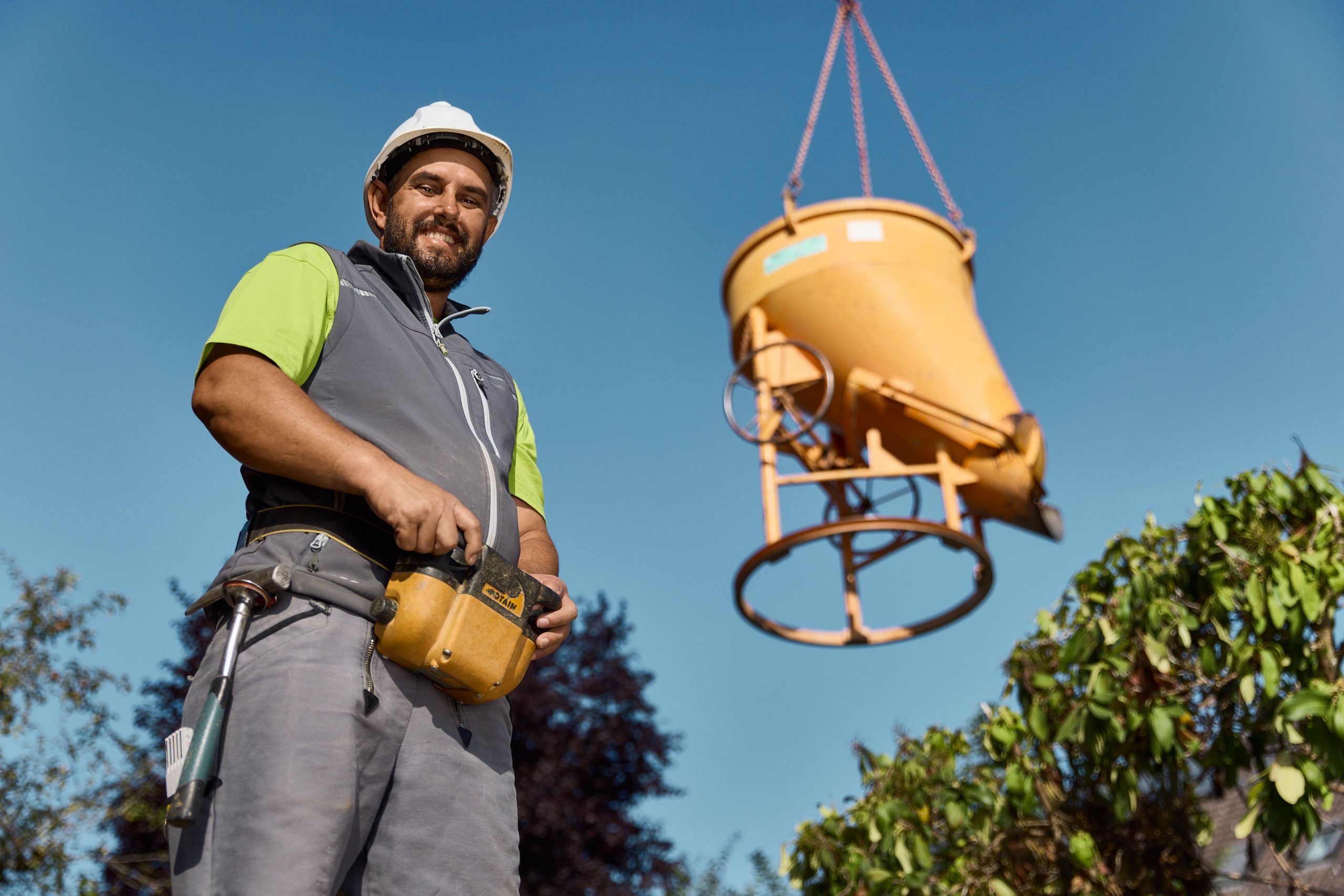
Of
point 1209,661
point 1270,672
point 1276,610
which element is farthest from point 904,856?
point 1276,610

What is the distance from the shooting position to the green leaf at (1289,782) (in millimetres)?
3240

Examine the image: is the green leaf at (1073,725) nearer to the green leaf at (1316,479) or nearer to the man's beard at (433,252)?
the green leaf at (1316,479)

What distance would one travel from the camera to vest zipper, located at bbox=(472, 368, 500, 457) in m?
1.99

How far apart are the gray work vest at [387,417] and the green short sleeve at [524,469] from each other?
135 mm

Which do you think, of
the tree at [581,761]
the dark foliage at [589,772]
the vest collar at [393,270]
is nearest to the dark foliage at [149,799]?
the tree at [581,761]

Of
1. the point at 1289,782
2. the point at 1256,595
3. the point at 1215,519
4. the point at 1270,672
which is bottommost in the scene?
the point at 1289,782

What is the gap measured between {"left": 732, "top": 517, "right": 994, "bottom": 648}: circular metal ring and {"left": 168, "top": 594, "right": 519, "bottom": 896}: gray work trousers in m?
5.15

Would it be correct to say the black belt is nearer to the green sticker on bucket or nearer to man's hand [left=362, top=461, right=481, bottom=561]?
man's hand [left=362, top=461, right=481, bottom=561]

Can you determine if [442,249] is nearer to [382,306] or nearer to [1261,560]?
[382,306]

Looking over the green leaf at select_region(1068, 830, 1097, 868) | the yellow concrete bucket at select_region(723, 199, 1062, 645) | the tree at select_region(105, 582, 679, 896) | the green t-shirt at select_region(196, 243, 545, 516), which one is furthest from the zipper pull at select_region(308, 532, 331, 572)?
the tree at select_region(105, 582, 679, 896)

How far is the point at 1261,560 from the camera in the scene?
3711 millimetres

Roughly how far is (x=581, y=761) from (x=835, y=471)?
6.32 meters

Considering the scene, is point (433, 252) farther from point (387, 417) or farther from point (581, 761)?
point (581, 761)

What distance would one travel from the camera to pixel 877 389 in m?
6.99
